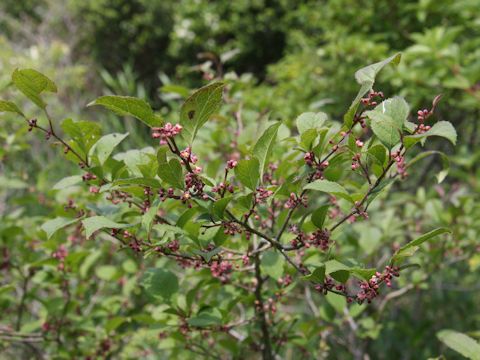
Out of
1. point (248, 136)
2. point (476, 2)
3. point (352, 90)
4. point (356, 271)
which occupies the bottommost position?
point (356, 271)

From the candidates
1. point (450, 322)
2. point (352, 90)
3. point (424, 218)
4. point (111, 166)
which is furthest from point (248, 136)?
point (450, 322)

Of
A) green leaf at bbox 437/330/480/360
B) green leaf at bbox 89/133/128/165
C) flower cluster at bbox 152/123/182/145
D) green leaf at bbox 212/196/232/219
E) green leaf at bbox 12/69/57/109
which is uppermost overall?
green leaf at bbox 89/133/128/165

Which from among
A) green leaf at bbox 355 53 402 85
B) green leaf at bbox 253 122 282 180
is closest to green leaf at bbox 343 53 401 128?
green leaf at bbox 355 53 402 85

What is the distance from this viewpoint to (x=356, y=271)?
65 centimetres

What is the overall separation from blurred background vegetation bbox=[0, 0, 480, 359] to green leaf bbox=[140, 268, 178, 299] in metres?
0.46

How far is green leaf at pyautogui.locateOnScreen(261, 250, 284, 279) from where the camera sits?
90cm

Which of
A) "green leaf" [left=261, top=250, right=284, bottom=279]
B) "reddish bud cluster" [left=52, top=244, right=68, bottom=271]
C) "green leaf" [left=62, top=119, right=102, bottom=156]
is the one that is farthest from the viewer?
"reddish bud cluster" [left=52, top=244, right=68, bottom=271]

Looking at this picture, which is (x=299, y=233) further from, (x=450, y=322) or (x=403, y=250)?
(x=450, y=322)

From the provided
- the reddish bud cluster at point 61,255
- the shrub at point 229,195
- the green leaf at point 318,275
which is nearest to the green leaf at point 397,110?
the shrub at point 229,195

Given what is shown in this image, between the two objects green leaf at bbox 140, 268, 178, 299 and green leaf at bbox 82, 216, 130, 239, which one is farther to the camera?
green leaf at bbox 140, 268, 178, 299

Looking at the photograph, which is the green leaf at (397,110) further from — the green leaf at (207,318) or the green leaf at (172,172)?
the green leaf at (207,318)

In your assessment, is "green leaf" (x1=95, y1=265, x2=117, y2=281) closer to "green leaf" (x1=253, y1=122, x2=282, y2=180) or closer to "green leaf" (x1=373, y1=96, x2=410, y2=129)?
"green leaf" (x1=253, y1=122, x2=282, y2=180)

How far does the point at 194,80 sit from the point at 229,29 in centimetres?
87

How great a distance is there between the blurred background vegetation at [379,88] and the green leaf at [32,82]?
52cm
